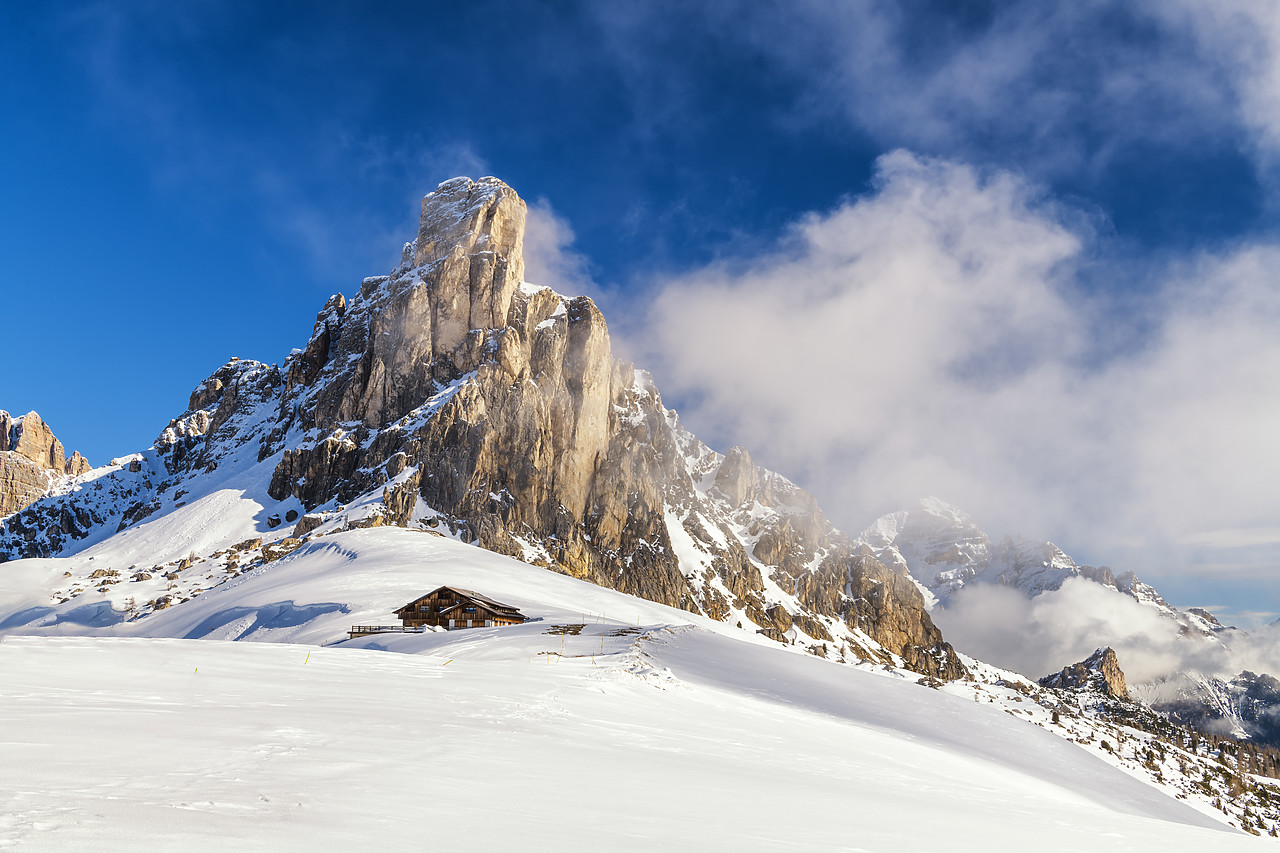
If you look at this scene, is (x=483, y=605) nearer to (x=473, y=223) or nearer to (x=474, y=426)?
(x=474, y=426)

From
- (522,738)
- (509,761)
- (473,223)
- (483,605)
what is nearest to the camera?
(509,761)

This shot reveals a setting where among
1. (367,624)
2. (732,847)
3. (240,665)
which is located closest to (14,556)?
(367,624)

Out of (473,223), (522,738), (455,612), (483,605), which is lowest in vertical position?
(522,738)

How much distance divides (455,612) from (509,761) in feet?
134

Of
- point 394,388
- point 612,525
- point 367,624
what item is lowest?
point 367,624

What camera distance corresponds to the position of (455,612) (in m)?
47.2

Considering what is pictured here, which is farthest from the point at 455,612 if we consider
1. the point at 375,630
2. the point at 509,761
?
the point at 509,761

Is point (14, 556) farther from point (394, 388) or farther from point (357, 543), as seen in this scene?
point (357, 543)

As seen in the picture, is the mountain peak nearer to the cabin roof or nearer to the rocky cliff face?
the rocky cliff face

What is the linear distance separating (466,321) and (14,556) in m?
136

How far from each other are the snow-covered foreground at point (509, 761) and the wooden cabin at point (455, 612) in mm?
20010

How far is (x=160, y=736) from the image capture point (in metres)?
7.71

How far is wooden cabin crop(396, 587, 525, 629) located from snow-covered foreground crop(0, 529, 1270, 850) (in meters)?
20.0

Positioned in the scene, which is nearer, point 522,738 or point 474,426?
point 522,738
